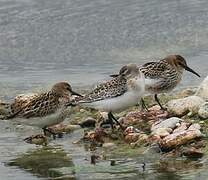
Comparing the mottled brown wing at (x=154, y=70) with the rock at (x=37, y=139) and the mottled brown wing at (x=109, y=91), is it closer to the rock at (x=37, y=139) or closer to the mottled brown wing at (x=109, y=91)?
the mottled brown wing at (x=109, y=91)

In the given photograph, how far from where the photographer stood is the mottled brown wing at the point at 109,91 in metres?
10.4

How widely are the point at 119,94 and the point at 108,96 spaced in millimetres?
164

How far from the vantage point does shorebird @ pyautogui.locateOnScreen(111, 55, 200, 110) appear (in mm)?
11586

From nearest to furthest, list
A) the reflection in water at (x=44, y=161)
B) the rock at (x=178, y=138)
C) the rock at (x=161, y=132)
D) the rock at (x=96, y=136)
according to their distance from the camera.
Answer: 1. the reflection in water at (x=44, y=161)
2. the rock at (x=178, y=138)
3. the rock at (x=161, y=132)
4. the rock at (x=96, y=136)

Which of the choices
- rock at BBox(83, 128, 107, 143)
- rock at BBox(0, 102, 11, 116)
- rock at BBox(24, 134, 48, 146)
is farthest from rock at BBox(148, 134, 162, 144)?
rock at BBox(0, 102, 11, 116)

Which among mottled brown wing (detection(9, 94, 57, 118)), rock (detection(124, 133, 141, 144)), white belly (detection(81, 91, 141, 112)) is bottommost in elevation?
rock (detection(124, 133, 141, 144))

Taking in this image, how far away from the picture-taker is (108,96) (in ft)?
34.3

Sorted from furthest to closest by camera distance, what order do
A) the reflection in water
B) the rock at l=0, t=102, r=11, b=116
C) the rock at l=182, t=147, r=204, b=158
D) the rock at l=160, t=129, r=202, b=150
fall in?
the rock at l=0, t=102, r=11, b=116 → the rock at l=160, t=129, r=202, b=150 → the reflection in water → the rock at l=182, t=147, r=204, b=158

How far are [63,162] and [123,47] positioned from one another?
6328 millimetres

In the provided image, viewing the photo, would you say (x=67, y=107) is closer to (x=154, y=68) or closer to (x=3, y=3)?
(x=154, y=68)

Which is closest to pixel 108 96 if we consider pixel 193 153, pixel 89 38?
pixel 193 153

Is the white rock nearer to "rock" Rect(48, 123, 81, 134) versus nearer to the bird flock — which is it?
the bird flock

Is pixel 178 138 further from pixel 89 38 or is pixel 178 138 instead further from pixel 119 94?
pixel 89 38

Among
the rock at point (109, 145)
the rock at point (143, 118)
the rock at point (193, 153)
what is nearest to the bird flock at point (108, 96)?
the rock at point (143, 118)
